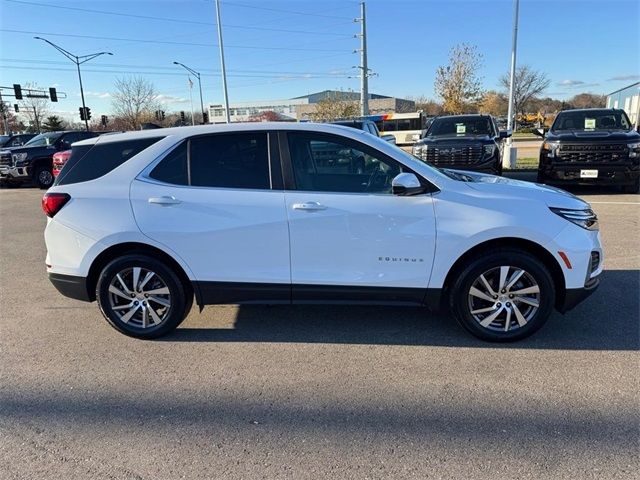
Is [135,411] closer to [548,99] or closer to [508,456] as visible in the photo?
[508,456]

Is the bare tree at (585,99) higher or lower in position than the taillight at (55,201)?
higher

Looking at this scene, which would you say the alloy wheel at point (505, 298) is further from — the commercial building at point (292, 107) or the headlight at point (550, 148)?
the commercial building at point (292, 107)

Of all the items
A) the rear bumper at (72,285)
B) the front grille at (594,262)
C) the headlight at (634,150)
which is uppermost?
the headlight at (634,150)

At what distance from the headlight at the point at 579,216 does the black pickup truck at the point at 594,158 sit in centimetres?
705

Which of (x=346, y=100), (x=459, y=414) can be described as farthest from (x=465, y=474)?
(x=346, y=100)

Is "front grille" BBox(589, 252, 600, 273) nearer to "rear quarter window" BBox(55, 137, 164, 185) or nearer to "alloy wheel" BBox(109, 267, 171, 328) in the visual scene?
"alloy wheel" BBox(109, 267, 171, 328)

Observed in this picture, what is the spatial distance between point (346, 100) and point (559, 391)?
49296mm

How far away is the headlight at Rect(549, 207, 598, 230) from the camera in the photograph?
357cm

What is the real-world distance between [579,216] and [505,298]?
0.84m

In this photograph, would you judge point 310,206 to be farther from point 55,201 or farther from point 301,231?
point 55,201

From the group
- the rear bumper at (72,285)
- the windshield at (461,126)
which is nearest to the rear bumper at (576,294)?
the rear bumper at (72,285)

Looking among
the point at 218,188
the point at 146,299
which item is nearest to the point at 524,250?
the point at 218,188

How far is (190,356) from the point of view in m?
3.69

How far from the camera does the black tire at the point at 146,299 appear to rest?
384 cm
